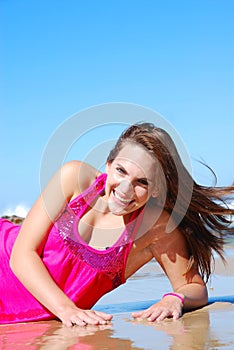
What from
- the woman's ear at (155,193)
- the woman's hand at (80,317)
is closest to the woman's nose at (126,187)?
the woman's ear at (155,193)

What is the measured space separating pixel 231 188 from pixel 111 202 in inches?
38.0

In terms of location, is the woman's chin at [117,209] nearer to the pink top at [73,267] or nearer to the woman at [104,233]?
the woman at [104,233]

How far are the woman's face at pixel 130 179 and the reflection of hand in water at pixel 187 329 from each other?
71cm

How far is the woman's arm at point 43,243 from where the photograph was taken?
3.73 meters

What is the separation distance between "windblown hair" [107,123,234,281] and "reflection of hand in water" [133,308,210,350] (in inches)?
21.3

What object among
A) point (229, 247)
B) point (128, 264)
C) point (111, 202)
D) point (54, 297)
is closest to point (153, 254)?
point (128, 264)

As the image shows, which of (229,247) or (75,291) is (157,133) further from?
(229,247)

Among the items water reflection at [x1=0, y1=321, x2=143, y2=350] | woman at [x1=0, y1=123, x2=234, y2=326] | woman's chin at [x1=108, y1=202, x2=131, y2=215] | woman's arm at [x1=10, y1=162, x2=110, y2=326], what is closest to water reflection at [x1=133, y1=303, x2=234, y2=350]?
woman at [x1=0, y1=123, x2=234, y2=326]

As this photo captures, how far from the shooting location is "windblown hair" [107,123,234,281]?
404cm

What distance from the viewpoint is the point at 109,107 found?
13.8 ft

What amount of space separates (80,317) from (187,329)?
23.0 inches

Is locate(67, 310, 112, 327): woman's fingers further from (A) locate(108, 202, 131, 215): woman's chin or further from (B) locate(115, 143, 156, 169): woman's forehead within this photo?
(B) locate(115, 143, 156, 169): woman's forehead

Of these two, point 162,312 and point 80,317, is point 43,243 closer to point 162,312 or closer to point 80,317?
point 80,317

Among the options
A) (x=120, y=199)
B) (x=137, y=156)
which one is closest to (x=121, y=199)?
(x=120, y=199)
